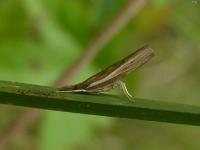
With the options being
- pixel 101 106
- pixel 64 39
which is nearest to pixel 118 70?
pixel 101 106

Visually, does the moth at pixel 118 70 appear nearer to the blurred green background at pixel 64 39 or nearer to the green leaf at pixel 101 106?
the green leaf at pixel 101 106

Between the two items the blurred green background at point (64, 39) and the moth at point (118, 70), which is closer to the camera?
the moth at point (118, 70)

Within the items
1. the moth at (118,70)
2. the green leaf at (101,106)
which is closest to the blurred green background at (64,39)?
the moth at (118,70)

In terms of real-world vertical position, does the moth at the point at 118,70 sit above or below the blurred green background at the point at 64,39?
above

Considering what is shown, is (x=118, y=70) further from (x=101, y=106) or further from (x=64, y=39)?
A: (x=64, y=39)

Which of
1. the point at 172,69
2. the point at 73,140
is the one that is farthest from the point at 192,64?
the point at 73,140

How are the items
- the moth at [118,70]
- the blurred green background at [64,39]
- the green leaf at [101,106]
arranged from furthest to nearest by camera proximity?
the blurred green background at [64,39] < the moth at [118,70] < the green leaf at [101,106]

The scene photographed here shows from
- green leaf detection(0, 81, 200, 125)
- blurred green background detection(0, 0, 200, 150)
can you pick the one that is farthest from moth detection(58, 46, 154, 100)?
blurred green background detection(0, 0, 200, 150)

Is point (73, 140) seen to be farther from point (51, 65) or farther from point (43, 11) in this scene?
point (43, 11)

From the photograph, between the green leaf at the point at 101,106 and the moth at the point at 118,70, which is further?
the moth at the point at 118,70

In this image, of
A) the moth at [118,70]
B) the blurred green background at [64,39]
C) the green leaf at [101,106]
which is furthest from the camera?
the blurred green background at [64,39]

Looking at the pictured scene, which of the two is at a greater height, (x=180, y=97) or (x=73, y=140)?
(x=73, y=140)
